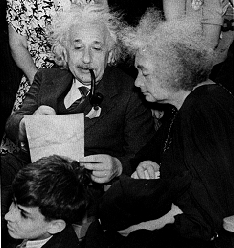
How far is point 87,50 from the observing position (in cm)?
121

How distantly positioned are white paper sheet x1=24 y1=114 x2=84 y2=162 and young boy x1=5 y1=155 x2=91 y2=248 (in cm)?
3

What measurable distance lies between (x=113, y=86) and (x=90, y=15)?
192 mm

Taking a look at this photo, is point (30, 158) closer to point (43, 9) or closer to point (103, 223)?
point (103, 223)

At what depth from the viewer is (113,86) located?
1270 millimetres

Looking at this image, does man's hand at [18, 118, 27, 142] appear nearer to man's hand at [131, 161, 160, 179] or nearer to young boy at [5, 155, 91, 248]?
young boy at [5, 155, 91, 248]

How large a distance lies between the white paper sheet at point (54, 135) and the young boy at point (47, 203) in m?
0.03

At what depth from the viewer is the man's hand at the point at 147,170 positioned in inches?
48.4

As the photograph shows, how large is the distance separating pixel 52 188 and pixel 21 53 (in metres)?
0.37

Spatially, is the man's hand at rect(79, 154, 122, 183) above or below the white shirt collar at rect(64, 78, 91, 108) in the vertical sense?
below

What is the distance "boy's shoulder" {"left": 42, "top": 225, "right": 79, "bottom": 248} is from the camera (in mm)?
1159

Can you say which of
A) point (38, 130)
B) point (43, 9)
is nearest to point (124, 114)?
point (38, 130)

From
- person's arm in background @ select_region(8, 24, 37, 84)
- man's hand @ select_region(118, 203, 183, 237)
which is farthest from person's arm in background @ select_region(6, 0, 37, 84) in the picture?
man's hand @ select_region(118, 203, 183, 237)

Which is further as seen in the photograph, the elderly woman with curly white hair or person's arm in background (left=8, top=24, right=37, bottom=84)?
person's arm in background (left=8, top=24, right=37, bottom=84)

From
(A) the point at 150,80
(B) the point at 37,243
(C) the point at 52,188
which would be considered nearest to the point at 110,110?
(A) the point at 150,80
